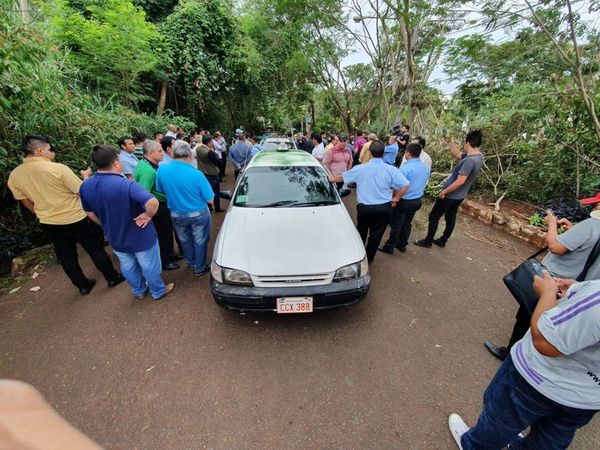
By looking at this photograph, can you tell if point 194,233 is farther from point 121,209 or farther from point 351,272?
point 351,272

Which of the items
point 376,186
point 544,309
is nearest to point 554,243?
point 544,309

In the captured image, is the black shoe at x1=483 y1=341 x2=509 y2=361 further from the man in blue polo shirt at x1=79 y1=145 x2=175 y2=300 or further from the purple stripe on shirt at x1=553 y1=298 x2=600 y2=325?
the man in blue polo shirt at x1=79 y1=145 x2=175 y2=300

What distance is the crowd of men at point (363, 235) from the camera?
1086 millimetres

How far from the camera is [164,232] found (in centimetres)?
357

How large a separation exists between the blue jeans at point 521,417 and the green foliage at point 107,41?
8935 mm

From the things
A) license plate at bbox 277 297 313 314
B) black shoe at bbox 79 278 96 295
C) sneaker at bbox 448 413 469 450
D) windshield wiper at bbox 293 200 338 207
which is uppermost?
windshield wiper at bbox 293 200 338 207

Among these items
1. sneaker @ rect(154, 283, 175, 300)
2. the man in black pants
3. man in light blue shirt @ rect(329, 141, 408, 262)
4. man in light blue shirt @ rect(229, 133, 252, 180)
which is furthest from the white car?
man in light blue shirt @ rect(229, 133, 252, 180)

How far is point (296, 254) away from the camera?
2.37m

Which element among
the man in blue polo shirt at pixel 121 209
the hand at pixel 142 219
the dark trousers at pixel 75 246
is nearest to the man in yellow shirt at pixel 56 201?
the dark trousers at pixel 75 246

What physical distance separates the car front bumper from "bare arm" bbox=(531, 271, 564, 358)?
129cm

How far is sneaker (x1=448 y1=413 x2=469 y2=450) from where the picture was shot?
1701mm

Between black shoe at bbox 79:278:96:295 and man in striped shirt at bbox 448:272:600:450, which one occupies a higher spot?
man in striped shirt at bbox 448:272:600:450

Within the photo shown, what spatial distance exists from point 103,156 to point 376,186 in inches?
111

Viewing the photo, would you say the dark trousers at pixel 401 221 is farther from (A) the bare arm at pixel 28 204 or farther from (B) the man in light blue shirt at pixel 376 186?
(A) the bare arm at pixel 28 204
